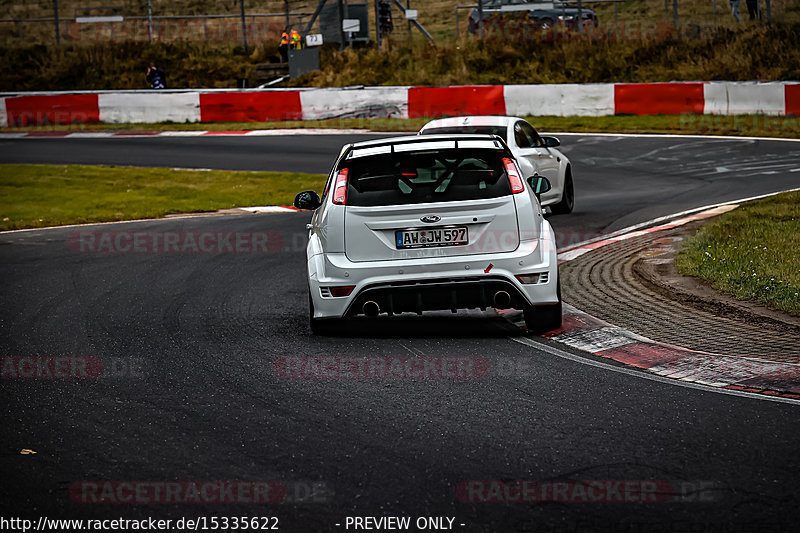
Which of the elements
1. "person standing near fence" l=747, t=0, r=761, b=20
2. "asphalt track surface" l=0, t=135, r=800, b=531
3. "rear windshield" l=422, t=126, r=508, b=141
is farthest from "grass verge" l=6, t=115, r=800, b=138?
"asphalt track surface" l=0, t=135, r=800, b=531

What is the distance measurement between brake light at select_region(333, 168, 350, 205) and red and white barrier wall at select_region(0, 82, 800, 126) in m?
20.6

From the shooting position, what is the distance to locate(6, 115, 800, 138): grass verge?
26250mm

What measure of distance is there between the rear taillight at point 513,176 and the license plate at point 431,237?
58cm

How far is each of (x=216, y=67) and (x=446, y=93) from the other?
13004 mm

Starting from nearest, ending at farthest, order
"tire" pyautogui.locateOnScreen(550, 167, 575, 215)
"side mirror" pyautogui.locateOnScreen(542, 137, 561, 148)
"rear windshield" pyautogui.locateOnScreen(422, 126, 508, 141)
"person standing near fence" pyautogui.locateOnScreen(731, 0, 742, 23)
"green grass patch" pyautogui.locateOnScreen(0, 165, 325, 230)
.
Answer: "rear windshield" pyautogui.locateOnScreen(422, 126, 508, 141) → "side mirror" pyautogui.locateOnScreen(542, 137, 561, 148) → "tire" pyautogui.locateOnScreen(550, 167, 575, 215) → "green grass patch" pyautogui.locateOnScreen(0, 165, 325, 230) → "person standing near fence" pyautogui.locateOnScreen(731, 0, 742, 23)

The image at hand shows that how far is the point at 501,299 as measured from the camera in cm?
841

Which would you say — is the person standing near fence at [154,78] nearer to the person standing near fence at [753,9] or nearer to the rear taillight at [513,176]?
the person standing near fence at [753,9]

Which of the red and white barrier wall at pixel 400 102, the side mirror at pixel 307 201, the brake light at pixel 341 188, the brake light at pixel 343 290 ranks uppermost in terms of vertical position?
the red and white barrier wall at pixel 400 102

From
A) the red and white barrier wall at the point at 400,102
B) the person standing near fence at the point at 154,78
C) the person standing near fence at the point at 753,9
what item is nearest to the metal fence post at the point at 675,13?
the person standing near fence at the point at 753,9

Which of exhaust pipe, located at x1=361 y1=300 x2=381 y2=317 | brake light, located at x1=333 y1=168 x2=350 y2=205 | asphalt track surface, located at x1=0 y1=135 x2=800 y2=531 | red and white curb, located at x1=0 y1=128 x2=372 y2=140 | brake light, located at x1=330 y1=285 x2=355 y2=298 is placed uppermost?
red and white curb, located at x1=0 y1=128 x2=372 y2=140

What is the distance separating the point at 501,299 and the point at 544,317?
422 mm

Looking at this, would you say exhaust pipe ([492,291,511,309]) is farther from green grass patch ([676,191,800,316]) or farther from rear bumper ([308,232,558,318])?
green grass patch ([676,191,800,316])

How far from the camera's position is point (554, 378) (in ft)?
23.6

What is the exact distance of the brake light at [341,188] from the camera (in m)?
8.71
